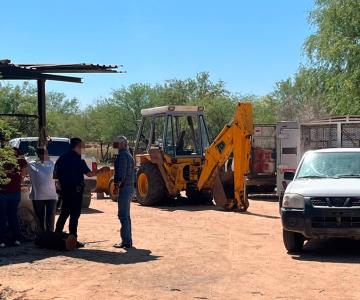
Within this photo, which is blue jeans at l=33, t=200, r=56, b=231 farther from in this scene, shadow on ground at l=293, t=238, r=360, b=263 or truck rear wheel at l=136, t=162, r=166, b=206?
truck rear wheel at l=136, t=162, r=166, b=206

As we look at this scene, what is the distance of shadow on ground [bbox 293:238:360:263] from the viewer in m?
9.86

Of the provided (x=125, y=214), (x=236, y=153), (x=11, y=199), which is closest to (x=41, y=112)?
(x=11, y=199)

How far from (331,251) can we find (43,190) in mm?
4853

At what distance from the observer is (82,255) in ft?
33.7

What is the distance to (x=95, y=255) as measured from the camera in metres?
10.3

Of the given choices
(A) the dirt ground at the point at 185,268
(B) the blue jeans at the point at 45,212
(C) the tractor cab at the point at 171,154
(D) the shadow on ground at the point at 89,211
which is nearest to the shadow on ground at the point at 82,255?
(A) the dirt ground at the point at 185,268

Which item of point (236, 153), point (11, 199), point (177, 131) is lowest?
point (11, 199)

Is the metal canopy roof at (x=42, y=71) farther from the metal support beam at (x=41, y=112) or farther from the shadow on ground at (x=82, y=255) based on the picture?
the shadow on ground at (x=82, y=255)

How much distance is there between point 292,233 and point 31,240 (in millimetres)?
4575

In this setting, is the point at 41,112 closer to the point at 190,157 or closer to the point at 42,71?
the point at 42,71

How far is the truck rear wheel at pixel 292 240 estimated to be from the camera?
10320mm

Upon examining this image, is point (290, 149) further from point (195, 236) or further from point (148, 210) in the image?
point (195, 236)

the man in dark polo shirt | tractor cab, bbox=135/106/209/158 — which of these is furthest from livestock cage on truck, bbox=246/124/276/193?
the man in dark polo shirt

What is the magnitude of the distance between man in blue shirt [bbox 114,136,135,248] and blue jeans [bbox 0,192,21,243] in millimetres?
1661
